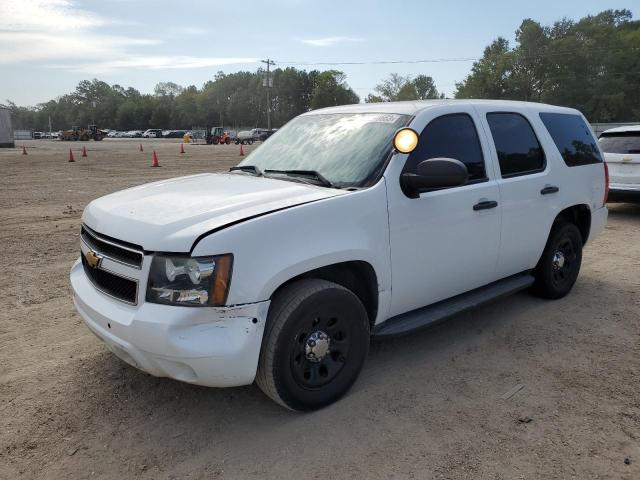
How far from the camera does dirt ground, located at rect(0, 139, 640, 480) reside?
8.77ft

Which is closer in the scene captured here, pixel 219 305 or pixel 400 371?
pixel 219 305

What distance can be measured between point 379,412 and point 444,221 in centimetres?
134

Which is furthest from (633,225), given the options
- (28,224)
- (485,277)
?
(28,224)

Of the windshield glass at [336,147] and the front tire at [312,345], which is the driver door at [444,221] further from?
the front tire at [312,345]

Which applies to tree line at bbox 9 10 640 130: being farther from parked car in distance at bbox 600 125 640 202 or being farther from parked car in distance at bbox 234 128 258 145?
parked car in distance at bbox 600 125 640 202

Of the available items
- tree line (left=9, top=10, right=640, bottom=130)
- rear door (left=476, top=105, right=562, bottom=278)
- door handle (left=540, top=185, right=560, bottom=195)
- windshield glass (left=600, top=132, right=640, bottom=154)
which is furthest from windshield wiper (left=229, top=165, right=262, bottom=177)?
tree line (left=9, top=10, right=640, bottom=130)

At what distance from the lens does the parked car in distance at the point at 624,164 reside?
891 cm

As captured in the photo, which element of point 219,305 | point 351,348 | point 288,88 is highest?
point 288,88

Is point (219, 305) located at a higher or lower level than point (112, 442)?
higher

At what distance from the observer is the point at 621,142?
30.6 feet

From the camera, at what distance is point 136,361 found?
2.79 meters

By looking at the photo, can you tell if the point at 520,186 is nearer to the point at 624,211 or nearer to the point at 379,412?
the point at 379,412

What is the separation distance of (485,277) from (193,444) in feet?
8.20

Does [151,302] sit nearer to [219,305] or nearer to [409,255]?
[219,305]
